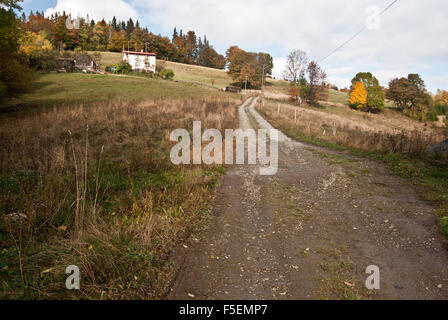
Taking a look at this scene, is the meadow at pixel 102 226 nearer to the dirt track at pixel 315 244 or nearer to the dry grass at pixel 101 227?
the dry grass at pixel 101 227

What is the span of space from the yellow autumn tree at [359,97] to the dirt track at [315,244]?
214ft

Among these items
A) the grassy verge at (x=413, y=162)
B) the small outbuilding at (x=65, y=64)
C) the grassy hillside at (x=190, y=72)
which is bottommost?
the grassy verge at (x=413, y=162)

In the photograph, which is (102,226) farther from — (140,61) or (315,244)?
(140,61)

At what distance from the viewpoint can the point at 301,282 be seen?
310 cm

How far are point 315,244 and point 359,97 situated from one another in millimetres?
69838

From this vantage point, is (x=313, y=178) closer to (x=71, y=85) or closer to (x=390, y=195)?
(x=390, y=195)

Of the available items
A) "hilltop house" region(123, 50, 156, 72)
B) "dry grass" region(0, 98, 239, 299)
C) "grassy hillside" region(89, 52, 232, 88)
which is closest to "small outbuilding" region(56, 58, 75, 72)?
"grassy hillside" region(89, 52, 232, 88)

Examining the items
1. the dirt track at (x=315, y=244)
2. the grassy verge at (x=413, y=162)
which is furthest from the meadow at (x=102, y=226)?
the grassy verge at (x=413, y=162)

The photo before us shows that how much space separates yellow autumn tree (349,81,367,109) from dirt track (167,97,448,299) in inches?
2567

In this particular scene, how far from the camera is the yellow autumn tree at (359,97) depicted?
62125 mm
